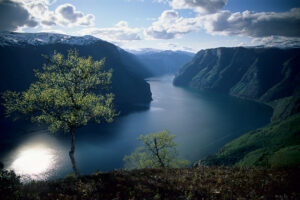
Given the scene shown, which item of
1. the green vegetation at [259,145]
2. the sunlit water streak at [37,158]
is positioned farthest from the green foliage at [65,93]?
the green vegetation at [259,145]

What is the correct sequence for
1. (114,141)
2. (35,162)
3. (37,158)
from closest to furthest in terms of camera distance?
(35,162) → (37,158) → (114,141)

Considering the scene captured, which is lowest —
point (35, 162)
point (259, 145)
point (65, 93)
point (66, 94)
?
point (35, 162)

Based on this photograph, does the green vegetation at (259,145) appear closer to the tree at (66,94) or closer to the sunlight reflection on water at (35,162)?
the tree at (66,94)

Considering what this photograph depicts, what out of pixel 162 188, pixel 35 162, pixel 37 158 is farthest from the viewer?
pixel 37 158

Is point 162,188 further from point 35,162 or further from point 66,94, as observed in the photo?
point 35,162

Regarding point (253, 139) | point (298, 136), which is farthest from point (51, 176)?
point (298, 136)

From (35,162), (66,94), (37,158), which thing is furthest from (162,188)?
Answer: (37,158)

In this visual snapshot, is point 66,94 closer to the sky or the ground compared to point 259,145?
closer to the sky
